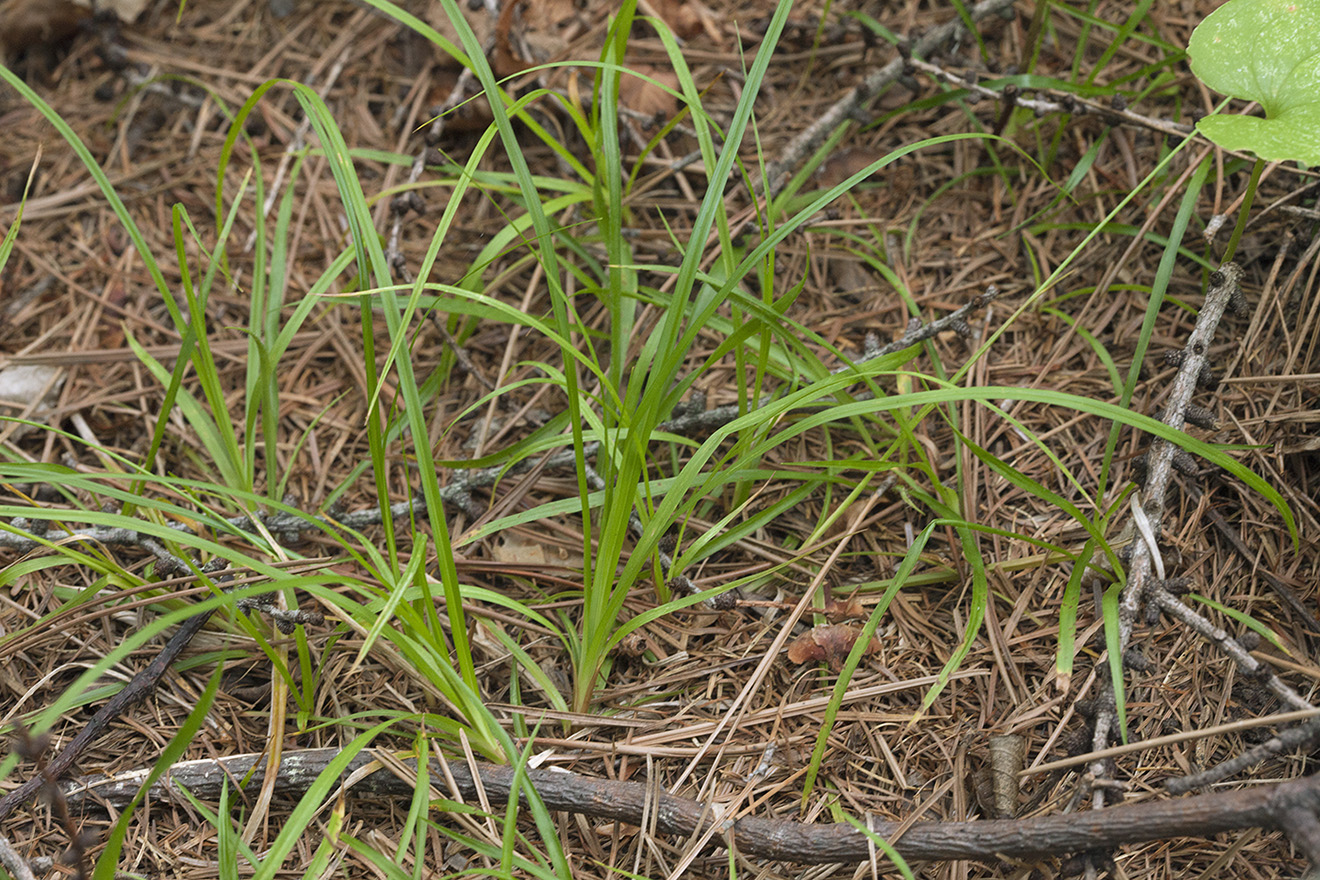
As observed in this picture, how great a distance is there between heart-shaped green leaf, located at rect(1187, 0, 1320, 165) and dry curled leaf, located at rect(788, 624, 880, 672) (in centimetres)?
95

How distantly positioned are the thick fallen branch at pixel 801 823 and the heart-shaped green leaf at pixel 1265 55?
3.14 feet

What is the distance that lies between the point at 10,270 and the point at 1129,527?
2.44 m

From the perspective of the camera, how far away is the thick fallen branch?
98 centimetres

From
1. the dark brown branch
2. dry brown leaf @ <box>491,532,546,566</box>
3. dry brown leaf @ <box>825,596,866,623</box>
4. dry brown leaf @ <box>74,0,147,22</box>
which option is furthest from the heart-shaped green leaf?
dry brown leaf @ <box>74,0,147,22</box>

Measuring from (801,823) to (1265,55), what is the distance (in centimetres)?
139

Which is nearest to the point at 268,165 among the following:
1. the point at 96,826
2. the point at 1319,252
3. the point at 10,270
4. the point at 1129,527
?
the point at 10,270

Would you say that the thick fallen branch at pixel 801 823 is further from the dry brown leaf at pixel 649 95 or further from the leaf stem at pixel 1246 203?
the dry brown leaf at pixel 649 95

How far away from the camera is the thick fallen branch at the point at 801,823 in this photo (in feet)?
3.22

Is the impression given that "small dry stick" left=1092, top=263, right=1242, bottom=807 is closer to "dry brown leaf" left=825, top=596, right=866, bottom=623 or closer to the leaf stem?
the leaf stem

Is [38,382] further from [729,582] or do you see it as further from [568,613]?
[729,582]

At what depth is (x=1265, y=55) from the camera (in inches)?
53.3

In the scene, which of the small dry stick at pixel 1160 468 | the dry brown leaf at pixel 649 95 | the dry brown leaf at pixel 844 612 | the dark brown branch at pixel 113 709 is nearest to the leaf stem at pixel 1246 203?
the small dry stick at pixel 1160 468

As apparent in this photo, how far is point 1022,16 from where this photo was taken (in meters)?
2.05

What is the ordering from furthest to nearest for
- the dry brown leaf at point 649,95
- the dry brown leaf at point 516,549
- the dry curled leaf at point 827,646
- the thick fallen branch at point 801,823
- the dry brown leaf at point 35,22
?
the dry brown leaf at point 35,22 → the dry brown leaf at point 649,95 → the dry brown leaf at point 516,549 → the dry curled leaf at point 827,646 → the thick fallen branch at point 801,823
